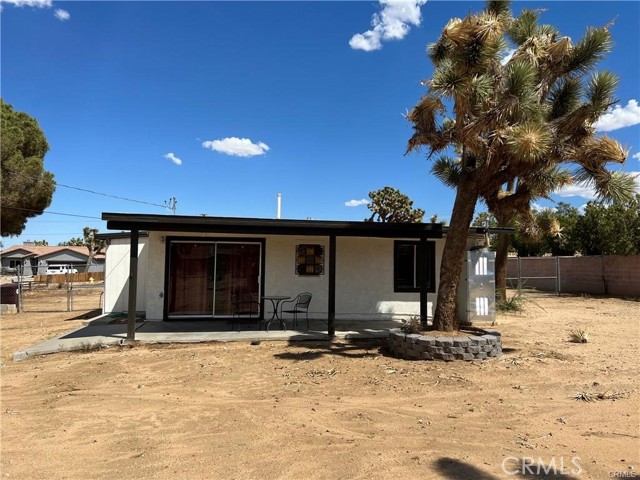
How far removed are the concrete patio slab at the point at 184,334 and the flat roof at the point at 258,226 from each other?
233cm

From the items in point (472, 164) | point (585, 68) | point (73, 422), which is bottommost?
point (73, 422)

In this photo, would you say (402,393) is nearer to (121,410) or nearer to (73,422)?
(121,410)

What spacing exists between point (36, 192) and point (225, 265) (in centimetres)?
1807

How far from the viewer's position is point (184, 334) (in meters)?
9.66

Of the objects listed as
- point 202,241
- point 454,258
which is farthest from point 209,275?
point 454,258

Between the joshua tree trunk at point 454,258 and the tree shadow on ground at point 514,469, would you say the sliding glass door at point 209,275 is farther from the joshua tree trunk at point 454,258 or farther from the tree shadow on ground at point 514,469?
the tree shadow on ground at point 514,469

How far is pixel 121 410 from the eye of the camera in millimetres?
5203

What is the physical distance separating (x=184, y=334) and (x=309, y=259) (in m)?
4.14

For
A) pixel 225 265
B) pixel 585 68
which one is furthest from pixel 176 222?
pixel 585 68

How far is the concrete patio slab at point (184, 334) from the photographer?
8.71 m

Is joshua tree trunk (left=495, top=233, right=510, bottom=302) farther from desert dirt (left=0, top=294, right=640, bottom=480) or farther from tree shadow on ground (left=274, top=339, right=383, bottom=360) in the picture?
tree shadow on ground (left=274, top=339, right=383, bottom=360)

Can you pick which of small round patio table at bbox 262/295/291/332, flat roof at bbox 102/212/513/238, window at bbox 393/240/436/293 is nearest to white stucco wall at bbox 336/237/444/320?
window at bbox 393/240/436/293

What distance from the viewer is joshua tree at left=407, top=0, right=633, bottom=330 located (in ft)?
23.8

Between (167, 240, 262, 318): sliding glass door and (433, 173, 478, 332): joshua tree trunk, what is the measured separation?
546 centimetres
